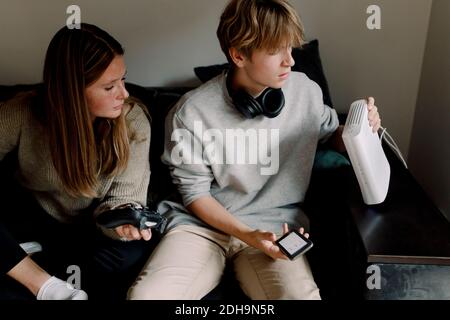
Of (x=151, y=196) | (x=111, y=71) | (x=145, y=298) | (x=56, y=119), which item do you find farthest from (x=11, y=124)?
(x=145, y=298)

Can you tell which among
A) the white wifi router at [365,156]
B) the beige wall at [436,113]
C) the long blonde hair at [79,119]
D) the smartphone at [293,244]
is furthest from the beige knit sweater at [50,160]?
the beige wall at [436,113]

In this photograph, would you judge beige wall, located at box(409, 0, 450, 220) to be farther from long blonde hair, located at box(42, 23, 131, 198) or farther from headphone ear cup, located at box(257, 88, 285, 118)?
long blonde hair, located at box(42, 23, 131, 198)

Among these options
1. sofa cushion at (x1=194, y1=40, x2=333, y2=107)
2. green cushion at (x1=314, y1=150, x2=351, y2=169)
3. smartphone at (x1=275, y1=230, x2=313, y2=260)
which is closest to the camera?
smartphone at (x1=275, y1=230, x2=313, y2=260)

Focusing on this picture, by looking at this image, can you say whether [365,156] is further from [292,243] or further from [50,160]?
[50,160]

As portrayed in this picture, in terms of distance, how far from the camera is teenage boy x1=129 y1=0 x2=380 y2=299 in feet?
3.81

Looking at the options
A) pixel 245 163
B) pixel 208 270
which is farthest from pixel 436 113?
pixel 208 270

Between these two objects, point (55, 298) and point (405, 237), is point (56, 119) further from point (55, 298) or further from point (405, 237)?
point (405, 237)

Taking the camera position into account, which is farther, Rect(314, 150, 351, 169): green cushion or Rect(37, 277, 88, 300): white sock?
Rect(314, 150, 351, 169): green cushion

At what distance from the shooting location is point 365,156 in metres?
1.15

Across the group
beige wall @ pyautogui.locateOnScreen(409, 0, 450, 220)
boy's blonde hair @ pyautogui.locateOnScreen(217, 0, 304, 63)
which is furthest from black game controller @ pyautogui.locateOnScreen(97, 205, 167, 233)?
beige wall @ pyautogui.locateOnScreen(409, 0, 450, 220)

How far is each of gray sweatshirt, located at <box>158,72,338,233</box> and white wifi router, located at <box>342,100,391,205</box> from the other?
15 centimetres

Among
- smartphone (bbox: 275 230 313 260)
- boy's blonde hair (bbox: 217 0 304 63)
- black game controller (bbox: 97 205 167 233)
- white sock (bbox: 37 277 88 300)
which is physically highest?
boy's blonde hair (bbox: 217 0 304 63)
